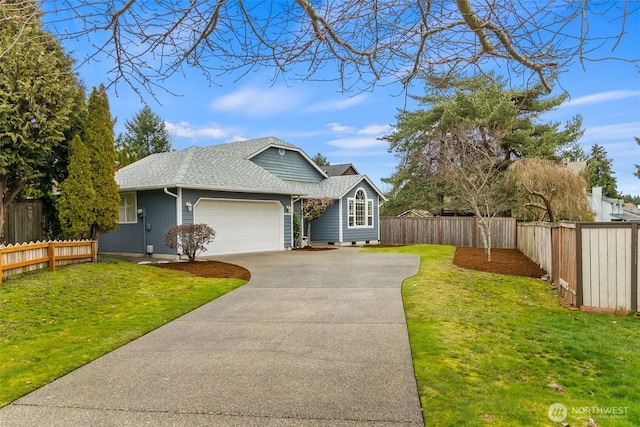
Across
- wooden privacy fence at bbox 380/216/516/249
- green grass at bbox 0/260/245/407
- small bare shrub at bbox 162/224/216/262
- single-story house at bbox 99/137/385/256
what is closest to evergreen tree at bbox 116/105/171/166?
single-story house at bbox 99/137/385/256

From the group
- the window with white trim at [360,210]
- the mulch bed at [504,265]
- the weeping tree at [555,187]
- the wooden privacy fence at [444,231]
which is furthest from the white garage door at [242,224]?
the weeping tree at [555,187]

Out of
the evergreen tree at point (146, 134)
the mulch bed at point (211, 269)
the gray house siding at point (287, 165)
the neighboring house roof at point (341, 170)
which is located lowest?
the mulch bed at point (211, 269)

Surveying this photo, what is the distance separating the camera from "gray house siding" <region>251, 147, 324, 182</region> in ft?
67.0

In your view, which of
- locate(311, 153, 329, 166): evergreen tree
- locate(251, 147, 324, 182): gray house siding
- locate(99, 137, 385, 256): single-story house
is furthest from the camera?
locate(311, 153, 329, 166): evergreen tree

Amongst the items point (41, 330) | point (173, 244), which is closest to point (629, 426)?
point (41, 330)

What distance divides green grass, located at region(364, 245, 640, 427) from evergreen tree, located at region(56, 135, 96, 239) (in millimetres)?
9042

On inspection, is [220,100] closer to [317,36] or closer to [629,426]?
[317,36]

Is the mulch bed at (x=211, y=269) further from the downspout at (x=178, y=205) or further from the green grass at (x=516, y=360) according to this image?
the green grass at (x=516, y=360)

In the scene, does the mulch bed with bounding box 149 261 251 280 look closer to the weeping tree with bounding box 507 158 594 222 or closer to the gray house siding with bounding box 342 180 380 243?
the gray house siding with bounding box 342 180 380 243

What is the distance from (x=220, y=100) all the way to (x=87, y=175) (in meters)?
7.02

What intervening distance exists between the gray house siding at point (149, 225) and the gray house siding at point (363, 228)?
9.32 meters

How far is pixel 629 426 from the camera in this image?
3.05 m

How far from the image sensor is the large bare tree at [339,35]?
314 cm

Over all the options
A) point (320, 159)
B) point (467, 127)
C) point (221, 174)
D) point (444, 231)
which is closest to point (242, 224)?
point (221, 174)
